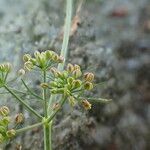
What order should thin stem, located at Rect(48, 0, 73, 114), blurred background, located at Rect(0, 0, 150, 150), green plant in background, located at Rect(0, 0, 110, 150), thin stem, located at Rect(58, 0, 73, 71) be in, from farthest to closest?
1. blurred background, located at Rect(0, 0, 150, 150)
2. thin stem, located at Rect(58, 0, 73, 71)
3. thin stem, located at Rect(48, 0, 73, 114)
4. green plant in background, located at Rect(0, 0, 110, 150)

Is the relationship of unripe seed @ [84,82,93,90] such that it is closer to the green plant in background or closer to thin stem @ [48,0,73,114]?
the green plant in background

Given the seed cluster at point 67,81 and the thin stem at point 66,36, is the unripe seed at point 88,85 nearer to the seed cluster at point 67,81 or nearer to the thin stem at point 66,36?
the seed cluster at point 67,81

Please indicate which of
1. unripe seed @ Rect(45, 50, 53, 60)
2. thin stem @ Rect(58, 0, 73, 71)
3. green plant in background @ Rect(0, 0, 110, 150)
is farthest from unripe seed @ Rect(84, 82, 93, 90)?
thin stem @ Rect(58, 0, 73, 71)

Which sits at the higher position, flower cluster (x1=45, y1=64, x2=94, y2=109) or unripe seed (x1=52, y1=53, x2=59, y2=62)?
unripe seed (x1=52, y1=53, x2=59, y2=62)

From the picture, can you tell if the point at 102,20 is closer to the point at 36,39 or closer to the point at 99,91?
the point at 36,39

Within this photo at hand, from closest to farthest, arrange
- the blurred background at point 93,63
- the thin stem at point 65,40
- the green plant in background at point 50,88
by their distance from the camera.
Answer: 1. the green plant in background at point 50,88
2. the thin stem at point 65,40
3. the blurred background at point 93,63

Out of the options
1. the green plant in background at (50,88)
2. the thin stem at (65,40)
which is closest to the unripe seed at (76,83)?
the green plant in background at (50,88)

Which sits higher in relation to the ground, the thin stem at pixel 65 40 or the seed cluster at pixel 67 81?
the thin stem at pixel 65 40

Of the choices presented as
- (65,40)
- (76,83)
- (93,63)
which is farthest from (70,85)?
(93,63)

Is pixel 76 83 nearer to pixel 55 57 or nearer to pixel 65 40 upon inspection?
pixel 55 57
